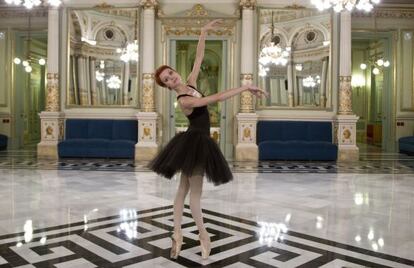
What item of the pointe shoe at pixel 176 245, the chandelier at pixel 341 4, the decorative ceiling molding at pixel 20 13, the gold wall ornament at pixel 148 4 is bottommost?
the pointe shoe at pixel 176 245

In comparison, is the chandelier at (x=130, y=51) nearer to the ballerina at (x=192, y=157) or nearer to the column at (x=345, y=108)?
the column at (x=345, y=108)

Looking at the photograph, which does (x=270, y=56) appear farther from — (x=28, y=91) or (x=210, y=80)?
(x=28, y=91)

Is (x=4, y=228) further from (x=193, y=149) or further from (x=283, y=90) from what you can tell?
(x=283, y=90)

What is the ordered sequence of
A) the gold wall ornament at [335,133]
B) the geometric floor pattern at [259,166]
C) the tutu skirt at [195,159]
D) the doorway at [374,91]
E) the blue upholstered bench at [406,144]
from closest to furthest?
the tutu skirt at [195,159], the geometric floor pattern at [259,166], the gold wall ornament at [335,133], the blue upholstered bench at [406,144], the doorway at [374,91]

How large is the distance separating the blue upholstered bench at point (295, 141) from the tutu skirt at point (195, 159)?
23.9 ft

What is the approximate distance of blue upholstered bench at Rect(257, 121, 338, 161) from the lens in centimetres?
1028

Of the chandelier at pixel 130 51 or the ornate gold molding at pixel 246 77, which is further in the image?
the chandelier at pixel 130 51

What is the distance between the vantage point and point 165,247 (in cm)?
355

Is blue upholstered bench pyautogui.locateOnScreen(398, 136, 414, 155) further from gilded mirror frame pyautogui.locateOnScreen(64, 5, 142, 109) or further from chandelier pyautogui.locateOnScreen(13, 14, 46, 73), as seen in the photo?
chandelier pyautogui.locateOnScreen(13, 14, 46, 73)

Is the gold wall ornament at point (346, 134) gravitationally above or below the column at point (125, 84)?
below

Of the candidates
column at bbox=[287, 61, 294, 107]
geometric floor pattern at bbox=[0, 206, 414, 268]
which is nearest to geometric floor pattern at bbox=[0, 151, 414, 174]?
Result: column at bbox=[287, 61, 294, 107]

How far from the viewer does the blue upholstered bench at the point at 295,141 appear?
1028 centimetres

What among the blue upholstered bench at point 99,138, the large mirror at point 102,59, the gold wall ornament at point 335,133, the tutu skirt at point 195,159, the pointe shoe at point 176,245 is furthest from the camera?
the large mirror at point 102,59

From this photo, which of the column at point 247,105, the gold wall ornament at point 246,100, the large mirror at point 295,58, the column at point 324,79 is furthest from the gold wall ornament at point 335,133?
the gold wall ornament at point 246,100
